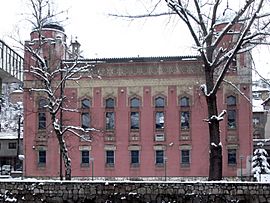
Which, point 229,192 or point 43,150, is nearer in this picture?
point 229,192

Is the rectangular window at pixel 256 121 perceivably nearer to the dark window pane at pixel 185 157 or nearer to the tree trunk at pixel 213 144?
the dark window pane at pixel 185 157

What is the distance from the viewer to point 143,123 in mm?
43375

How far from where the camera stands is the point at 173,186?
15883 millimetres

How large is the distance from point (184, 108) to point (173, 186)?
27524 mm

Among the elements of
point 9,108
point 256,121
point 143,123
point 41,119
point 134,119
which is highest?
point 9,108

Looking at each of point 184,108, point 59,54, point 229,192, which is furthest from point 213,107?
point 59,54

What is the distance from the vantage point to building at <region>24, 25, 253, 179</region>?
42.3 m

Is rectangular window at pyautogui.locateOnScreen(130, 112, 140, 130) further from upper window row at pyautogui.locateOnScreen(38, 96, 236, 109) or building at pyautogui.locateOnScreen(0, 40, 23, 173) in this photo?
building at pyautogui.locateOnScreen(0, 40, 23, 173)

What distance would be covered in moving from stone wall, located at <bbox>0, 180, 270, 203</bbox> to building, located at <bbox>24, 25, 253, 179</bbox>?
2582 centimetres

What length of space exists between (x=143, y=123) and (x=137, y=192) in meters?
27.5


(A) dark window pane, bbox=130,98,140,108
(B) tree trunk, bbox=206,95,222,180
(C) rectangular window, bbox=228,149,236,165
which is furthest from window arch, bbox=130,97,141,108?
(B) tree trunk, bbox=206,95,222,180

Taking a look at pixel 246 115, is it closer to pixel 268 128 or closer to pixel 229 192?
pixel 268 128

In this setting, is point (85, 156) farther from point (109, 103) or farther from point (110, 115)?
point (109, 103)

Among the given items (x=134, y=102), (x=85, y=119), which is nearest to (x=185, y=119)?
(x=134, y=102)
